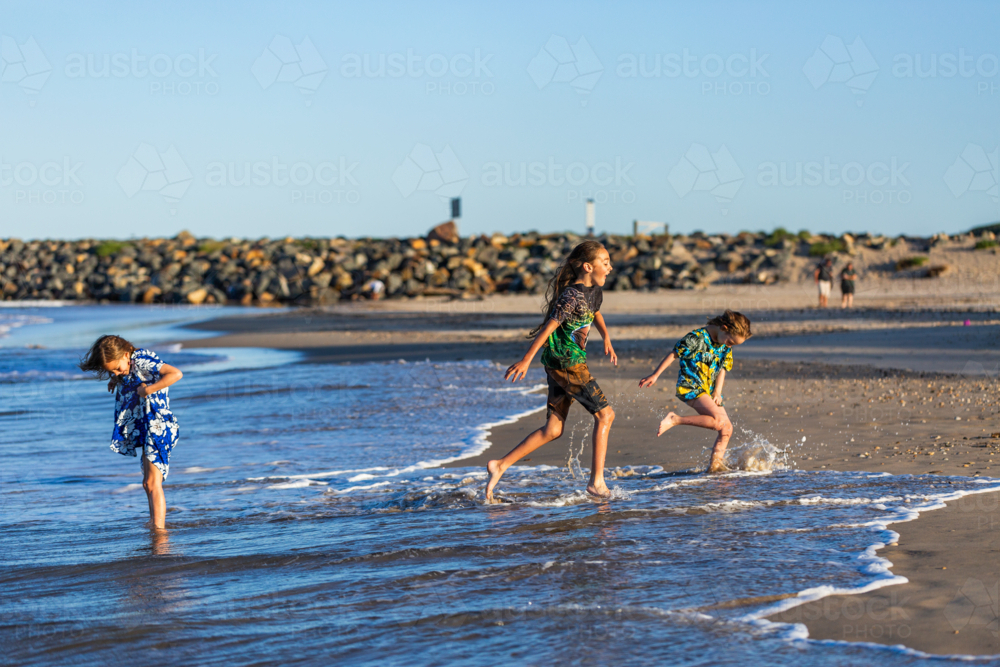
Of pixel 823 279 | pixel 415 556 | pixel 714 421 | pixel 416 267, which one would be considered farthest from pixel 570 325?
pixel 416 267

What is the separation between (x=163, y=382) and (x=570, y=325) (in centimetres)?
256

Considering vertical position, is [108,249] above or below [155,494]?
above

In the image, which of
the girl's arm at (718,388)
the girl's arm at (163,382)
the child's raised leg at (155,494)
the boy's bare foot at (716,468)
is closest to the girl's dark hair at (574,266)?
the girl's arm at (718,388)

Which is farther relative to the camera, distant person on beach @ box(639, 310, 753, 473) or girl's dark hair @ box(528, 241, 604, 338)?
distant person on beach @ box(639, 310, 753, 473)

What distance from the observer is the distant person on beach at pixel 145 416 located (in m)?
6.15

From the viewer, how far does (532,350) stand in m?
6.12

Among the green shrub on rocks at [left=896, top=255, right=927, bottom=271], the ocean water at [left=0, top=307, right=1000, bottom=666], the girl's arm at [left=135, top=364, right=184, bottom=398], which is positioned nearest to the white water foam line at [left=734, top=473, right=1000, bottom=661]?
the ocean water at [left=0, top=307, right=1000, bottom=666]

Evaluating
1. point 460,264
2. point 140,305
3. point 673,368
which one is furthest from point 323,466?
point 140,305

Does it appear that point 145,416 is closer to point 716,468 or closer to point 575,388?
point 575,388

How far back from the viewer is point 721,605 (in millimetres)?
4254

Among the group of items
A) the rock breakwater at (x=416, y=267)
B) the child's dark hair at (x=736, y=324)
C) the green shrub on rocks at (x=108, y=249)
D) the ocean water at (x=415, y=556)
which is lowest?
the ocean water at (x=415, y=556)

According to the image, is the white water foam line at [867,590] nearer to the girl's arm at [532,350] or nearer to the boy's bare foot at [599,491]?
the boy's bare foot at [599,491]

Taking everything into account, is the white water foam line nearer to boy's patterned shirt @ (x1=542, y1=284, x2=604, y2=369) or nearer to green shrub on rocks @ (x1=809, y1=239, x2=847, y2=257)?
boy's patterned shirt @ (x1=542, y1=284, x2=604, y2=369)

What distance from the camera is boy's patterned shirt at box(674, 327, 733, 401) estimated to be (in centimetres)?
727
